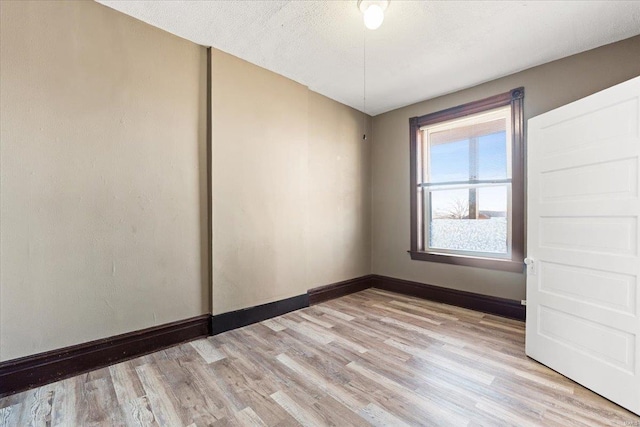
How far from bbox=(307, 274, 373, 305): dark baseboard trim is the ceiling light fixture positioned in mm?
2922

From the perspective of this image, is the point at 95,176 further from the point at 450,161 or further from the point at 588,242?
the point at 450,161

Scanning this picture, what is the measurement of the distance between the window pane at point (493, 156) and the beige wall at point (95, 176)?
3.20 metres

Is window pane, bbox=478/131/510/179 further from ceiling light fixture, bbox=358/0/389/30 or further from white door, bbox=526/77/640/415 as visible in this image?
ceiling light fixture, bbox=358/0/389/30

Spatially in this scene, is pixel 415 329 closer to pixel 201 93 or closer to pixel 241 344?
pixel 241 344

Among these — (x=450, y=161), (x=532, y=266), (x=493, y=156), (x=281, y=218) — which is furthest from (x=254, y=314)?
(x=493, y=156)

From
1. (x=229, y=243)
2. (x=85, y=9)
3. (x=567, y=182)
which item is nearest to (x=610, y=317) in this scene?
(x=567, y=182)

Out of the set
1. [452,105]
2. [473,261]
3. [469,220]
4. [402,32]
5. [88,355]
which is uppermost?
[402,32]

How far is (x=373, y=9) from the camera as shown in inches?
78.7

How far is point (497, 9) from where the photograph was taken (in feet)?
7.00

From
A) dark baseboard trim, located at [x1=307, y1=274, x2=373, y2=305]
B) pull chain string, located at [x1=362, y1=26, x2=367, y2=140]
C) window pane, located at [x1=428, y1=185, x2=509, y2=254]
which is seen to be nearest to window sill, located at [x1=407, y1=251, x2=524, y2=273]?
window pane, located at [x1=428, y1=185, x2=509, y2=254]

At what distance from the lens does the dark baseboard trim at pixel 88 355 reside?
1.84m

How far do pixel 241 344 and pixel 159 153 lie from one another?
1.82 metres

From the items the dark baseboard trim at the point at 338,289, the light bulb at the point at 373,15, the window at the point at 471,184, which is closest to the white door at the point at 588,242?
the window at the point at 471,184

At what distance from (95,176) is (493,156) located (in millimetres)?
3990
